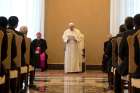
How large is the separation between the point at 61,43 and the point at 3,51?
9.85 metres

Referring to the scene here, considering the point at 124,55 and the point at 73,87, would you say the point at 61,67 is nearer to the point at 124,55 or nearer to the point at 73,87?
the point at 73,87

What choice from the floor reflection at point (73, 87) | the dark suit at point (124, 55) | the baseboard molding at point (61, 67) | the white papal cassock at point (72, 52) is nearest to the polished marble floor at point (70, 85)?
the floor reflection at point (73, 87)

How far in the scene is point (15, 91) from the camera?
5.25m

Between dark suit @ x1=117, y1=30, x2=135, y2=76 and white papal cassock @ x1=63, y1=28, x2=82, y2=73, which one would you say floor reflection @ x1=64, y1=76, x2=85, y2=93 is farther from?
white papal cassock @ x1=63, y1=28, x2=82, y2=73

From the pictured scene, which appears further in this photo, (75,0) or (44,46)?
(75,0)

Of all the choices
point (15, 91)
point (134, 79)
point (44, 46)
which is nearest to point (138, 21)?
point (134, 79)

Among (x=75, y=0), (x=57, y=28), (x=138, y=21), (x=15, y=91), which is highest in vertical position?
(x=75, y=0)

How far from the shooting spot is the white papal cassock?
12758 millimetres

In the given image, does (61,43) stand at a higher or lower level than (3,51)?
higher

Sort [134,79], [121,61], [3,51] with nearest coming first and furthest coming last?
[134,79] < [3,51] < [121,61]

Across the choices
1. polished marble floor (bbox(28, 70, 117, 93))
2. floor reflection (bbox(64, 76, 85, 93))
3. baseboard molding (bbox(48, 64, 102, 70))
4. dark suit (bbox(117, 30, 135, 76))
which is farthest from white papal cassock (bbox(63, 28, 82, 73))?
dark suit (bbox(117, 30, 135, 76))

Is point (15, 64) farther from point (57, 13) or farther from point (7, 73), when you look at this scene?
point (57, 13)

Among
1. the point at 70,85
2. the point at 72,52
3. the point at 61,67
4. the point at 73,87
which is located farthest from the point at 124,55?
the point at 61,67

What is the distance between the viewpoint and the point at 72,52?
41.9 ft
